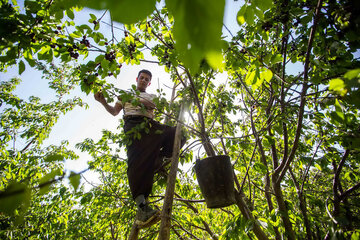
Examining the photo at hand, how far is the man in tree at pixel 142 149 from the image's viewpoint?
1.86m

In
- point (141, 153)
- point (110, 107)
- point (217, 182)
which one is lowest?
point (217, 182)

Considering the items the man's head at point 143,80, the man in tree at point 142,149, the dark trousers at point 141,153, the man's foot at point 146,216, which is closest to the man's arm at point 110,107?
the man in tree at point 142,149

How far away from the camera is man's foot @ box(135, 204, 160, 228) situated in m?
1.76

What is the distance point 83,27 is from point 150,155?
1.44 metres

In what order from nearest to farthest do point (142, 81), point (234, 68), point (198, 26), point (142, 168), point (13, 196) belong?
point (198, 26) → point (13, 196) → point (234, 68) → point (142, 168) → point (142, 81)

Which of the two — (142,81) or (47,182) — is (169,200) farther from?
(142,81)

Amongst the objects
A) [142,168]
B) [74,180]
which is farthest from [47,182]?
[142,168]

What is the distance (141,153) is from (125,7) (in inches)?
78.6

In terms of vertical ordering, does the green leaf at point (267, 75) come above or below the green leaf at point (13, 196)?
above

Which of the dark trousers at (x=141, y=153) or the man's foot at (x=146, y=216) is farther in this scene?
the dark trousers at (x=141, y=153)

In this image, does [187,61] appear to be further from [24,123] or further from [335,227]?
[24,123]

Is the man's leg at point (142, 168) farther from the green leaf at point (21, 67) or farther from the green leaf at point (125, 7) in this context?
the green leaf at point (125, 7)

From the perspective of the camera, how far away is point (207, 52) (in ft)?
0.74

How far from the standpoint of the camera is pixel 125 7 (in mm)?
221
